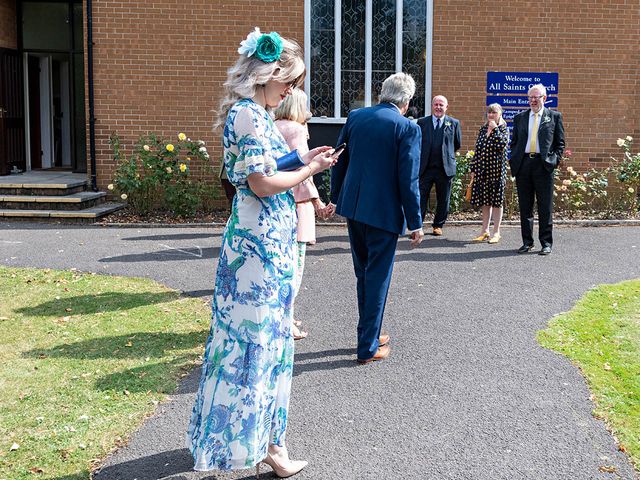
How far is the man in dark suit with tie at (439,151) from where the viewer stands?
35.8 ft

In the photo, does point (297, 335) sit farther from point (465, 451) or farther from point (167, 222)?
point (167, 222)

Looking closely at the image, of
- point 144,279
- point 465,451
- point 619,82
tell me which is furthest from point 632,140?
point 465,451

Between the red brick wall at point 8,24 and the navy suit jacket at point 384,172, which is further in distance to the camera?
the red brick wall at point 8,24

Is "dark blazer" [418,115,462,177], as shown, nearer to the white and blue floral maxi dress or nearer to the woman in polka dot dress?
the woman in polka dot dress

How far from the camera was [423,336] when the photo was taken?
20.7ft

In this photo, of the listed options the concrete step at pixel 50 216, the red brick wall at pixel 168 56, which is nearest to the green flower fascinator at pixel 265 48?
the concrete step at pixel 50 216

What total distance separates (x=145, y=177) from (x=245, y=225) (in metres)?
9.47

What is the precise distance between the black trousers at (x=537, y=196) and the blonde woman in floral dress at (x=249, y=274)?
670 cm

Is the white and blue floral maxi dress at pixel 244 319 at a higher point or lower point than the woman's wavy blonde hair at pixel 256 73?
lower

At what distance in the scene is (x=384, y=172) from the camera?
5559 millimetres

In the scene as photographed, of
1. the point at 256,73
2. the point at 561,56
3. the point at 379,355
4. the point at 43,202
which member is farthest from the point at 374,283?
the point at 561,56

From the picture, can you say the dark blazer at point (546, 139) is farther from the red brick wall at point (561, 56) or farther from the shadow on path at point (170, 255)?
the shadow on path at point (170, 255)

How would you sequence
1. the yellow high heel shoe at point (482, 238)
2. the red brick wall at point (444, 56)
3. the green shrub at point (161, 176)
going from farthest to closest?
the red brick wall at point (444, 56) < the green shrub at point (161, 176) < the yellow high heel shoe at point (482, 238)

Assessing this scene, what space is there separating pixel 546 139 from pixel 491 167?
1174mm
